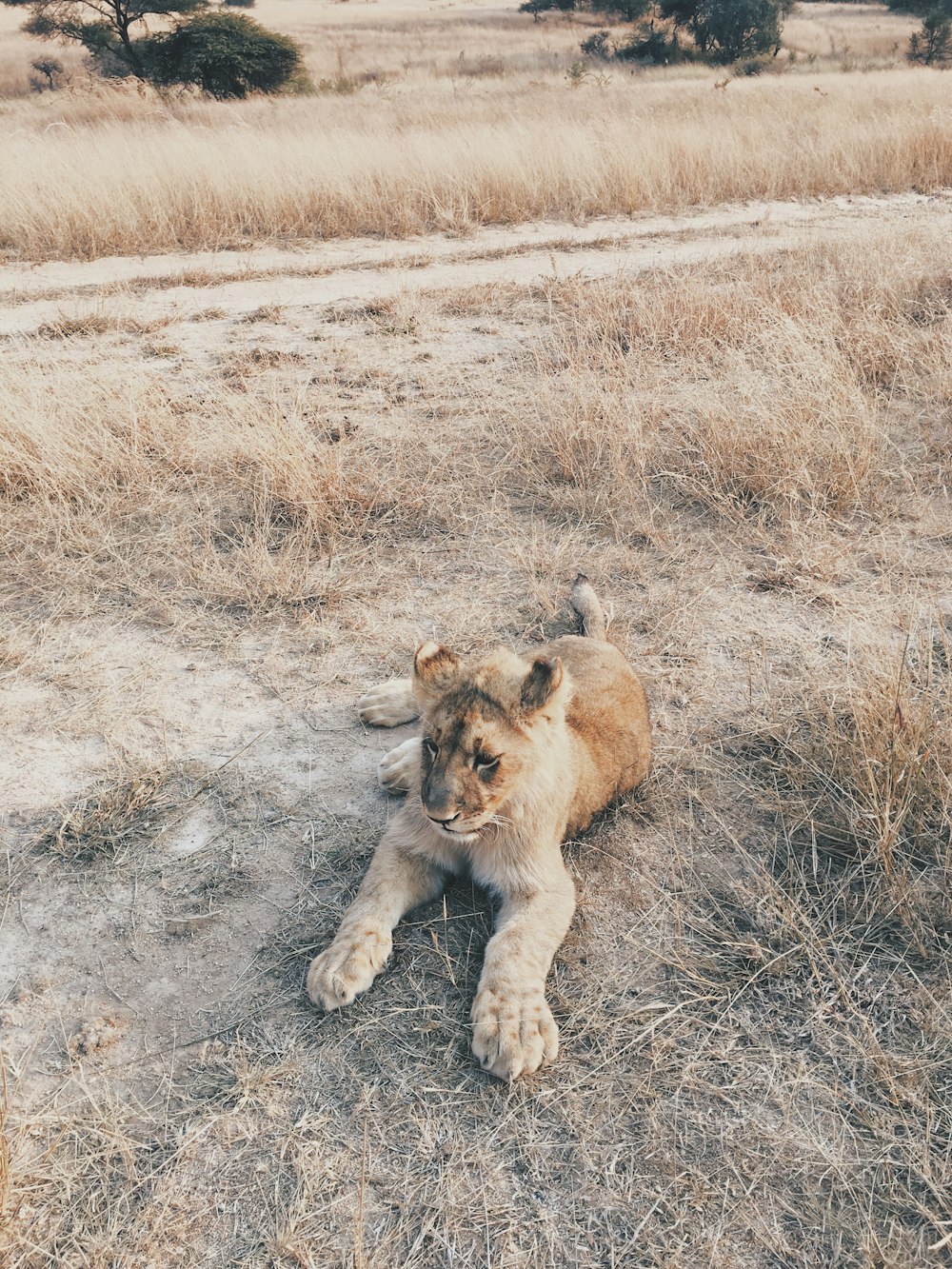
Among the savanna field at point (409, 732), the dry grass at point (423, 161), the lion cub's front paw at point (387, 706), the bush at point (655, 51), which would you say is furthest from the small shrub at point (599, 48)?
the lion cub's front paw at point (387, 706)

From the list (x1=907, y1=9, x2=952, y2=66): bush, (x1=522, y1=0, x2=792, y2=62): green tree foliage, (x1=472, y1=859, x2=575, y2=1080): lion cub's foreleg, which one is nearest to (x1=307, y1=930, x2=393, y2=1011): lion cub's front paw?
(x1=472, y1=859, x2=575, y2=1080): lion cub's foreleg

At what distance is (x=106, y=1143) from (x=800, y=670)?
10.0 feet

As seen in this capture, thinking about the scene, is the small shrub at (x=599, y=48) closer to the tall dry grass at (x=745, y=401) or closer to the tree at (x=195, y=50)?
the tree at (x=195, y=50)

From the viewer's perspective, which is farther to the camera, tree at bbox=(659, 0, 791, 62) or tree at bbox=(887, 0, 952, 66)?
tree at bbox=(659, 0, 791, 62)

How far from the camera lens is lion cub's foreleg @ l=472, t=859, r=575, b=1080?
2.48 meters

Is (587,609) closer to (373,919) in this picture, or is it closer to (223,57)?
(373,919)

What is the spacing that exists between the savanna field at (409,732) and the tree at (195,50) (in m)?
16.2

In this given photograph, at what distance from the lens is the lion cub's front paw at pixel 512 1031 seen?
8.09 feet

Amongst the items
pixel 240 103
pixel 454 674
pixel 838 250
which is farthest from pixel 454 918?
pixel 240 103

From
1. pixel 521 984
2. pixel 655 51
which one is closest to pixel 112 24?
pixel 655 51

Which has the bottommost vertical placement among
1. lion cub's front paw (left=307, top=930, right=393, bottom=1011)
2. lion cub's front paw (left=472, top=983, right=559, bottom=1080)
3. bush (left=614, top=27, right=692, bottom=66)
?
lion cub's front paw (left=472, top=983, right=559, bottom=1080)

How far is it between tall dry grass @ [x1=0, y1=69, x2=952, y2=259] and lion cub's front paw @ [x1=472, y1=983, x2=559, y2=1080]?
35.0ft

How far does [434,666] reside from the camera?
111 inches

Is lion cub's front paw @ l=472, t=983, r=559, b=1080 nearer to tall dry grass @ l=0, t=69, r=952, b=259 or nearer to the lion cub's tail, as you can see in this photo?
the lion cub's tail
